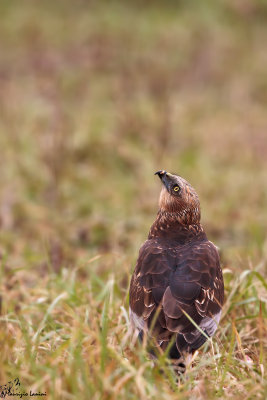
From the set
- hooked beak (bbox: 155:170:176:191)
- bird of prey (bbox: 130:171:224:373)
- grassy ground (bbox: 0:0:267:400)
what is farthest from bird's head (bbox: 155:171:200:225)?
grassy ground (bbox: 0:0:267:400)

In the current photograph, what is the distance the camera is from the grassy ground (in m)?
3.62

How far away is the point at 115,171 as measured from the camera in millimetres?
10250

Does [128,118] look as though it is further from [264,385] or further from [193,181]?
[264,385]

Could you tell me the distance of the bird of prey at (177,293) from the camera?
3785 mm

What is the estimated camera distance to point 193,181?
10.2 metres

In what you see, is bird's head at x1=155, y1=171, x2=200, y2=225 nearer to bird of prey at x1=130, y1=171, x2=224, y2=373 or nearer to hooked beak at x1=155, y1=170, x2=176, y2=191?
hooked beak at x1=155, y1=170, x2=176, y2=191

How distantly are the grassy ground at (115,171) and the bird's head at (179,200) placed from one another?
2.17ft

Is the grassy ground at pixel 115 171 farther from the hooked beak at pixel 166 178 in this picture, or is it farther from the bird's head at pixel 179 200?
the hooked beak at pixel 166 178

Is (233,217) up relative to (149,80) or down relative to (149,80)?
down

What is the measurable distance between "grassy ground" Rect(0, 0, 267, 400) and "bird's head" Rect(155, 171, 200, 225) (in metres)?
0.66

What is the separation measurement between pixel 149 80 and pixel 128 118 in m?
2.79

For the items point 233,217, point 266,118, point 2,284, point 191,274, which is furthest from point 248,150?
point 191,274

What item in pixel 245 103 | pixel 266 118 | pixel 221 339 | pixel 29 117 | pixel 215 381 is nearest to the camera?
pixel 215 381

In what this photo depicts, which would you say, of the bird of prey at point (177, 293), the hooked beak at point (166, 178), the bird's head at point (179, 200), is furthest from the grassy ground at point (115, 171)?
the hooked beak at point (166, 178)
